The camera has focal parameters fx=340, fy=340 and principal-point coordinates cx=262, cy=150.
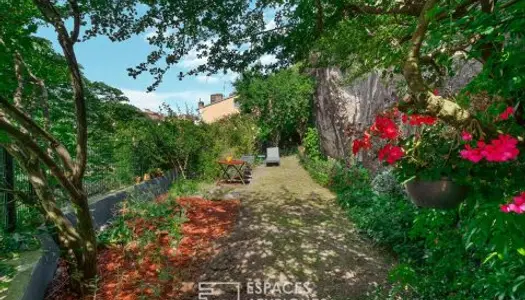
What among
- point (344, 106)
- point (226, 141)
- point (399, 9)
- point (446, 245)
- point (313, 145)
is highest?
point (399, 9)

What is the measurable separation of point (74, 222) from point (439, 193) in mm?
5411

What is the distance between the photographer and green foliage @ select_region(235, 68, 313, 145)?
18.8m

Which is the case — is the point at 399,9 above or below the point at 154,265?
above

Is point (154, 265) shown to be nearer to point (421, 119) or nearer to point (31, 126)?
point (31, 126)

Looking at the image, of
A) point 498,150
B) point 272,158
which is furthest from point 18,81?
point 272,158

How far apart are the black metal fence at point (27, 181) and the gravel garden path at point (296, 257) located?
9.30 feet

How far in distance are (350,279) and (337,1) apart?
353 centimetres

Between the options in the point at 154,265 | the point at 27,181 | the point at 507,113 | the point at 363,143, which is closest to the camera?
the point at 507,113

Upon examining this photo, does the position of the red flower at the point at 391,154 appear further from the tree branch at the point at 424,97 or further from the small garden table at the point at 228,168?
Answer: the small garden table at the point at 228,168

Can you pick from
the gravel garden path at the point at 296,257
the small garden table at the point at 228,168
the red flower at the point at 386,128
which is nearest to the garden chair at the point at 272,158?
the small garden table at the point at 228,168

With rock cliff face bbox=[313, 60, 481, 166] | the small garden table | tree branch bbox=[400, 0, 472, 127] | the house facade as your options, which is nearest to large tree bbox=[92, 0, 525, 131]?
tree branch bbox=[400, 0, 472, 127]

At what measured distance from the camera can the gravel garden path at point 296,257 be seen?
4371 millimetres

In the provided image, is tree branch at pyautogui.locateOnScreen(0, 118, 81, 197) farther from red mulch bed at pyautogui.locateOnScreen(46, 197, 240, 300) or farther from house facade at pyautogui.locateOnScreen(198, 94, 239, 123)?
house facade at pyautogui.locateOnScreen(198, 94, 239, 123)

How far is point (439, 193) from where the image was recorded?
7.46 feet
